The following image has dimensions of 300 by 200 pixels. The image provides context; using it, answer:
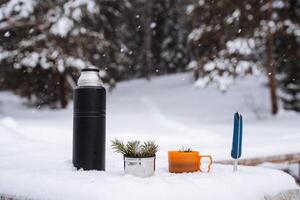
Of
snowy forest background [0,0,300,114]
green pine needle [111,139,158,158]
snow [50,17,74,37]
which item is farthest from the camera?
snowy forest background [0,0,300,114]

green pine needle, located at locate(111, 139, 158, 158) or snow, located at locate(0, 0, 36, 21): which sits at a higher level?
snow, located at locate(0, 0, 36, 21)

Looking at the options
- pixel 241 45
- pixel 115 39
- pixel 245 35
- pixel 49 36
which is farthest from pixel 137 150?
pixel 115 39

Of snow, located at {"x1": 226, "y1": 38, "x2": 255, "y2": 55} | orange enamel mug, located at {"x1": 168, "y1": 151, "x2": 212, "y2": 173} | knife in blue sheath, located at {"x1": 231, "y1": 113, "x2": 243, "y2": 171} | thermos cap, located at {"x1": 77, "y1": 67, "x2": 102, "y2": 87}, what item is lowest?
orange enamel mug, located at {"x1": 168, "y1": 151, "x2": 212, "y2": 173}

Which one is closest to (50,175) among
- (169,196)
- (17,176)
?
(17,176)

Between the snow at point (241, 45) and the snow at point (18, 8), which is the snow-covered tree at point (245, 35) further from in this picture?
the snow at point (18, 8)

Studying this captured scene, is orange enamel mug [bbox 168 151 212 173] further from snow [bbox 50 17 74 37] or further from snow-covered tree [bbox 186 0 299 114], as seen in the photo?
snow-covered tree [bbox 186 0 299 114]

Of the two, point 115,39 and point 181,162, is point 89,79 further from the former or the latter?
point 115,39

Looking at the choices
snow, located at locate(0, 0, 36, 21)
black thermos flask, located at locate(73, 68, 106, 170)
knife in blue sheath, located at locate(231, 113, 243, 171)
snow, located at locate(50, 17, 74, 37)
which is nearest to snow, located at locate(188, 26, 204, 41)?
snow, located at locate(50, 17, 74, 37)

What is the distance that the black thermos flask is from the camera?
303 centimetres

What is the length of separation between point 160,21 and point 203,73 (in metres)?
23.9

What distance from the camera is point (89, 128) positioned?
119 inches

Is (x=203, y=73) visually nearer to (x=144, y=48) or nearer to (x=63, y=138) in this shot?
(x=63, y=138)

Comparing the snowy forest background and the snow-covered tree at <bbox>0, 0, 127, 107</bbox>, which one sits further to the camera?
the snowy forest background

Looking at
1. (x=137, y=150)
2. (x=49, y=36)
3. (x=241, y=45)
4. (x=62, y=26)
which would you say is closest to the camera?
(x=137, y=150)
